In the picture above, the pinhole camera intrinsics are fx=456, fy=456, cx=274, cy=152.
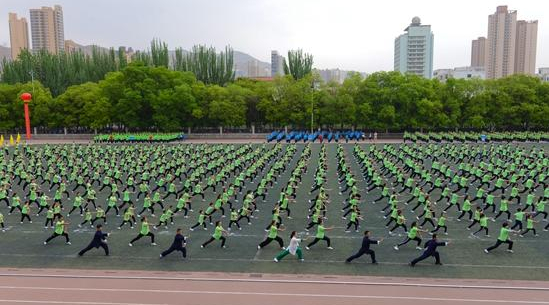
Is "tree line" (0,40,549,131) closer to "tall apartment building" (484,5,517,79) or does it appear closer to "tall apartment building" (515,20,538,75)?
"tall apartment building" (484,5,517,79)

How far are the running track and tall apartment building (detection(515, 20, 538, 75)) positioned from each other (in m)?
172

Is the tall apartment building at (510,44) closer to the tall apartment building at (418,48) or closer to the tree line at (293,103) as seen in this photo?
the tall apartment building at (418,48)

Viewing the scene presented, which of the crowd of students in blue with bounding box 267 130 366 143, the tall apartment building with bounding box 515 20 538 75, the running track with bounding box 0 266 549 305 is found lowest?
the running track with bounding box 0 266 549 305

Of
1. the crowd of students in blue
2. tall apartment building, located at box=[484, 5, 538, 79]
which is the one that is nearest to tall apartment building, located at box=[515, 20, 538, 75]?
tall apartment building, located at box=[484, 5, 538, 79]

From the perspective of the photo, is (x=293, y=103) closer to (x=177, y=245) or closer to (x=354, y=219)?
(x=354, y=219)

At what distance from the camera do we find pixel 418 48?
570ft

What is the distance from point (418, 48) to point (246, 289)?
176731 millimetres

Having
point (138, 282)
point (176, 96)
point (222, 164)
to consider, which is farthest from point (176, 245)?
point (176, 96)

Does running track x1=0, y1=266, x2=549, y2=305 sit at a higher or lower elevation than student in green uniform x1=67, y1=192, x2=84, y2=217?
lower

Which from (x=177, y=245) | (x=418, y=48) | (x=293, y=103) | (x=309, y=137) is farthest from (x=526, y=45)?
(x=177, y=245)

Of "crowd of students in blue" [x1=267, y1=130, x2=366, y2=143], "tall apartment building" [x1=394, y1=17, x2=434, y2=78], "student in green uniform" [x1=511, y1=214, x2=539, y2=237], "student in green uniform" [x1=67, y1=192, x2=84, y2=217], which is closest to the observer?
"student in green uniform" [x1=511, y1=214, x2=539, y2=237]

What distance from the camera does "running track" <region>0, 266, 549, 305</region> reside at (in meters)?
10.9

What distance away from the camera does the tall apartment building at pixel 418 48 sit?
173m

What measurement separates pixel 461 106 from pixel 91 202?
4912cm
